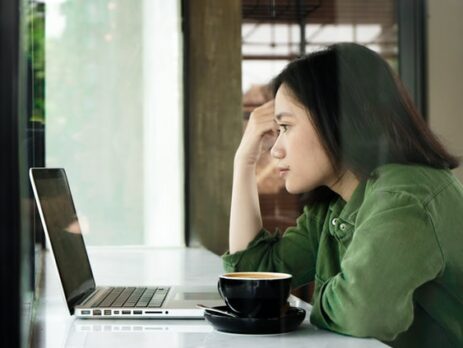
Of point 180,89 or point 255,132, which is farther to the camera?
point 180,89

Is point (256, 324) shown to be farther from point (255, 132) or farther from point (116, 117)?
point (116, 117)

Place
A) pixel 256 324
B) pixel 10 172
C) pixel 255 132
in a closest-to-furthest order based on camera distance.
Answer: pixel 10 172 < pixel 256 324 < pixel 255 132

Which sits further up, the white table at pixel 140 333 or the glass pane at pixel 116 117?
the glass pane at pixel 116 117

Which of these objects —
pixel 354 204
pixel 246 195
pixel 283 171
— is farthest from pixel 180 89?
pixel 354 204

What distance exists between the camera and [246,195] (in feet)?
4.33

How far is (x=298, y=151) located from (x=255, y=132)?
17 centimetres

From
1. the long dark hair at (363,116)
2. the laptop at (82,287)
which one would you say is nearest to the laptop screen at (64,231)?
the laptop at (82,287)

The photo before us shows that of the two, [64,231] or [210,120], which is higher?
[210,120]

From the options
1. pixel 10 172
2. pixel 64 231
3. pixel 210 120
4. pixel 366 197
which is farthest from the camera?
pixel 210 120

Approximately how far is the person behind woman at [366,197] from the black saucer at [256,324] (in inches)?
1.6

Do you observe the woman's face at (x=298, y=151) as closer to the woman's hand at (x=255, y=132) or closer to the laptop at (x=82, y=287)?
the woman's hand at (x=255, y=132)

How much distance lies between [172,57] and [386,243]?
0.78 m

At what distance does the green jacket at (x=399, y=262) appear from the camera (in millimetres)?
916

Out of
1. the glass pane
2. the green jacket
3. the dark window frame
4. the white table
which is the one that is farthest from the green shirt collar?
the dark window frame
